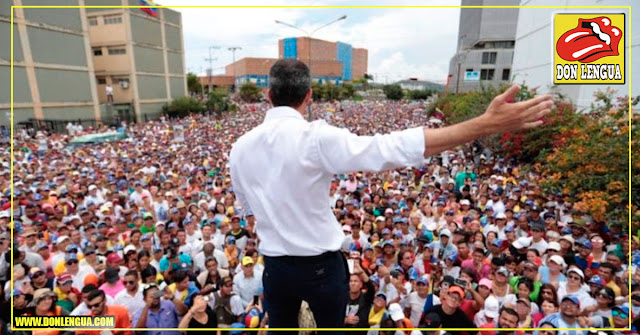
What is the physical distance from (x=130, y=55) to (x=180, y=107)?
6017mm

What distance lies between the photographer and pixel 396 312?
409cm

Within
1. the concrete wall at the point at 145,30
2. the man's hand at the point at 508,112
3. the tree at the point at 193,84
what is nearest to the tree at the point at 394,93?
the tree at the point at 193,84

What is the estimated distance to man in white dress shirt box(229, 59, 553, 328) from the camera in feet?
3.87

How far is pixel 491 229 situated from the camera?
20.5ft

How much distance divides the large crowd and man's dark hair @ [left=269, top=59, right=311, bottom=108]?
400 mm

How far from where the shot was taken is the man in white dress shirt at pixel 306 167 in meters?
1.18

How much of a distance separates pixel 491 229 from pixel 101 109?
31.6 metres

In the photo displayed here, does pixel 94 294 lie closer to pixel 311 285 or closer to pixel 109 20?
pixel 311 285

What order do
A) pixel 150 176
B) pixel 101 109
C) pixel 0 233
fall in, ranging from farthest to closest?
pixel 101 109, pixel 150 176, pixel 0 233

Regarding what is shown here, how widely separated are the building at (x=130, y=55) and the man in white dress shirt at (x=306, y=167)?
33.5 m

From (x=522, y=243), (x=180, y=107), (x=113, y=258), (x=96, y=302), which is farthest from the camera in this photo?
(x=180, y=107)

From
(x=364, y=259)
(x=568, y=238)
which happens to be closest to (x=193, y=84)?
(x=364, y=259)

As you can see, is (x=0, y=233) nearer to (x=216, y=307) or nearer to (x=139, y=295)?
(x=139, y=295)

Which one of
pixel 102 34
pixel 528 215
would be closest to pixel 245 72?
pixel 102 34
